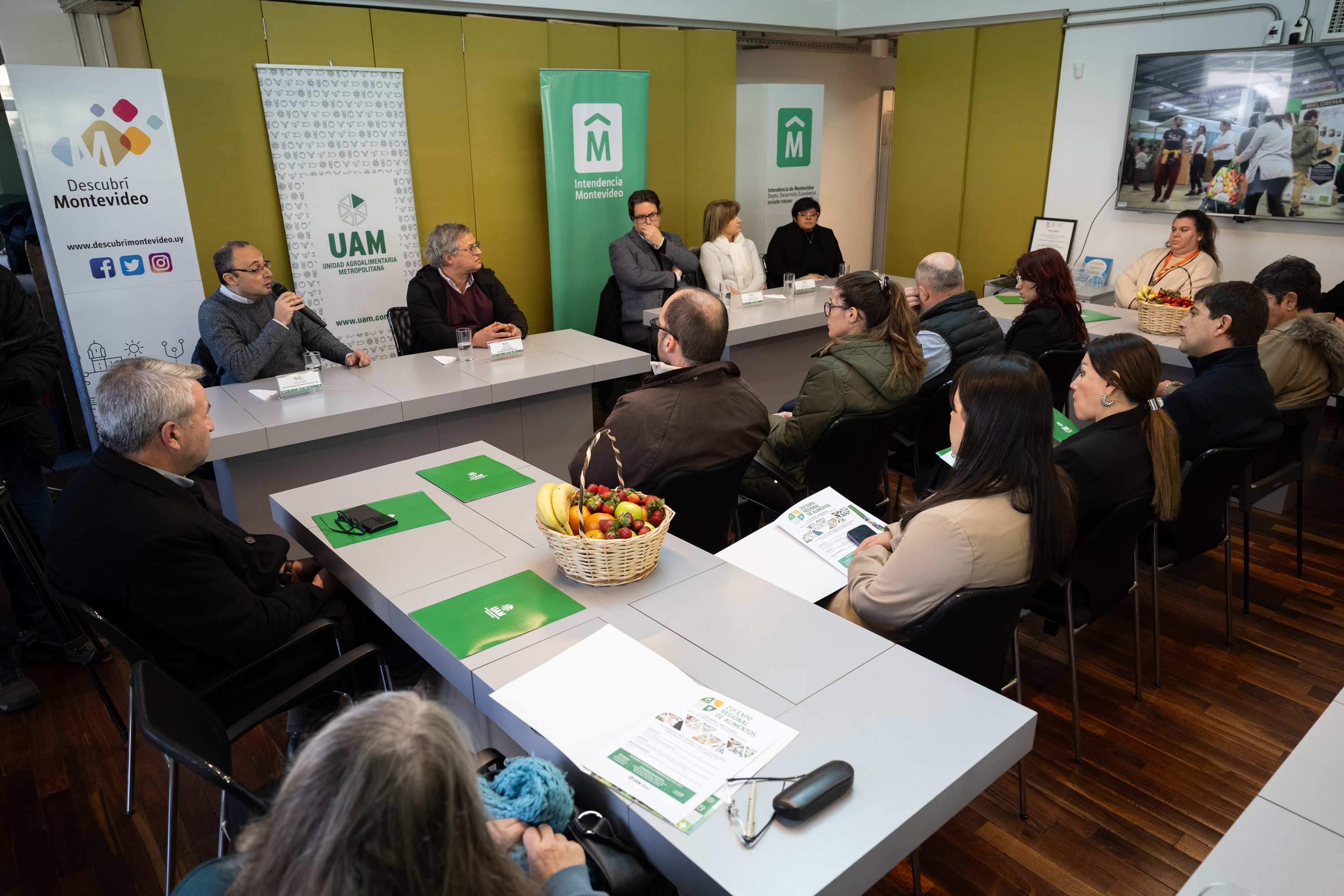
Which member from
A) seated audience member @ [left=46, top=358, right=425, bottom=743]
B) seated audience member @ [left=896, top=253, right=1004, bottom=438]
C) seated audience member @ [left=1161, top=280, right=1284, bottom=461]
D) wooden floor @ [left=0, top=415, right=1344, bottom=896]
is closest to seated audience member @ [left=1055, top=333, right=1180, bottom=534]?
seated audience member @ [left=1161, top=280, right=1284, bottom=461]

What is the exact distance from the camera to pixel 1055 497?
6.27ft

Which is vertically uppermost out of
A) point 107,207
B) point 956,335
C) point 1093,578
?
point 107,207

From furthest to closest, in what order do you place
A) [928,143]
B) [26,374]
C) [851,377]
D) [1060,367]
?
1. [928,143]
2. [1060,367]
3. [851,377]
4. [26,374]

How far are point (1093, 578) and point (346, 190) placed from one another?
15.2 ft

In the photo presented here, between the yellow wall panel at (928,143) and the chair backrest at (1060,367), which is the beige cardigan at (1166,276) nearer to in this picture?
the chair backrest at (1060,367)

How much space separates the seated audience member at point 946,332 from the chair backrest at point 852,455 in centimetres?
57

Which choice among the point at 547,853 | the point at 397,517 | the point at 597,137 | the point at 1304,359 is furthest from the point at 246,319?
the point at 1304,359

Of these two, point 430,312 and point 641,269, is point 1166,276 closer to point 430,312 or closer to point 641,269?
point 641,269

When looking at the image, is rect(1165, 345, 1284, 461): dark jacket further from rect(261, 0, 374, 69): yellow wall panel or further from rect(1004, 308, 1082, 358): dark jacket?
rect(261, 0, 374, 69): yellow wall panel

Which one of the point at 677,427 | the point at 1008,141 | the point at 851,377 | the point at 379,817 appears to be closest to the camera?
the point at 379,817

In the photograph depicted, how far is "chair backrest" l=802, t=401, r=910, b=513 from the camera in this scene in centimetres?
296

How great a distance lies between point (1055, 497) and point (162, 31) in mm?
4927

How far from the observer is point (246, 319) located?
3697mm

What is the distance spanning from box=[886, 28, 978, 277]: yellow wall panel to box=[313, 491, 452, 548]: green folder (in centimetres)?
647
